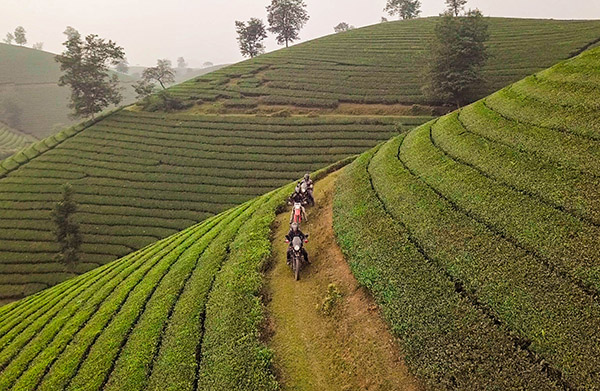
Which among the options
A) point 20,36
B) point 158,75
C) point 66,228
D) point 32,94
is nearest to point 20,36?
point 20,36

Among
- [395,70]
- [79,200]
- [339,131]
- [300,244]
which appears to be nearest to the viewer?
[300,244]

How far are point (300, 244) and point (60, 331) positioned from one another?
9069mm

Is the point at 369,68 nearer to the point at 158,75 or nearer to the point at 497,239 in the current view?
the point at 158,75

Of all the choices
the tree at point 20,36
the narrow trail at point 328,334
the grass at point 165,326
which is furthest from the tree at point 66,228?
the tree at point 20,36

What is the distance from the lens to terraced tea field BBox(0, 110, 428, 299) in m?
24.2

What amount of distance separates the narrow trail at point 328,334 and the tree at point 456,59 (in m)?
31.3

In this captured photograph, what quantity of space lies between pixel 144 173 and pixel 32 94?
87092 millimetres

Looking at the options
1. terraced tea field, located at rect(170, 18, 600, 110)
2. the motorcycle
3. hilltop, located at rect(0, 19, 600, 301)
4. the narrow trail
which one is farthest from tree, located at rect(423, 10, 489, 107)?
the motorcycle

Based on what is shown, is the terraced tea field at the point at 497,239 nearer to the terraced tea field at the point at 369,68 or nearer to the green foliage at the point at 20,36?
the terraced tea field at the point at 369,68

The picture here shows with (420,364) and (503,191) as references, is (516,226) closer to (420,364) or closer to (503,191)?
(503,191)

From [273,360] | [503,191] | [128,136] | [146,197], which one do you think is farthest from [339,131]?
[273,360]

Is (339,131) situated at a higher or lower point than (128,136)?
lower

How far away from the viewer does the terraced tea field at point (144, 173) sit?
24.2 m

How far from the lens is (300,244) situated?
9.25m
